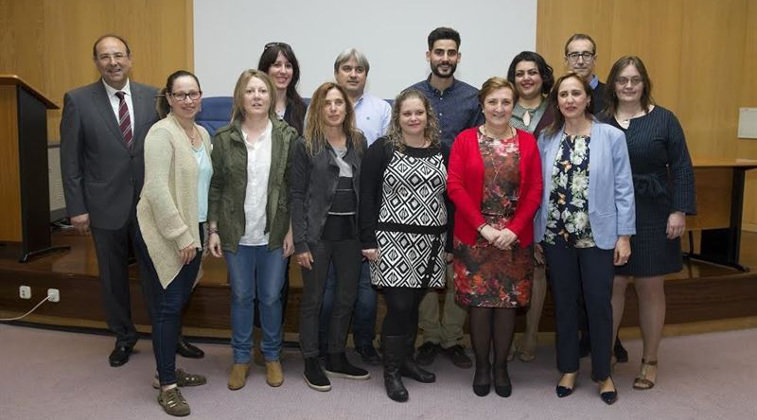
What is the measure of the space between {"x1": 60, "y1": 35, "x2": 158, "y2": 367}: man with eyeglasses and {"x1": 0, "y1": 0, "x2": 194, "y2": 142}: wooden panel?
7.97ft

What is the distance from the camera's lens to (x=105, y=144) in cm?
308

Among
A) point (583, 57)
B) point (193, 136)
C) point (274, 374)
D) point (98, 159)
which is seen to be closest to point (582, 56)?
point (583, 57)

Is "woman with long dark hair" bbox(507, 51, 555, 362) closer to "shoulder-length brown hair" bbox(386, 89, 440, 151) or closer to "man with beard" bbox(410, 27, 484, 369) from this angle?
"man with beard" bbox(410, 27, 484, 369)

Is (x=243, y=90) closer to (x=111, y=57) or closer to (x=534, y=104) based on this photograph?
(x=111, y=57)

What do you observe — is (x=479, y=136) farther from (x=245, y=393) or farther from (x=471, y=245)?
(x=245, y=393)

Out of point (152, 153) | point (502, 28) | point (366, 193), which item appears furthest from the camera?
point (502, 28)

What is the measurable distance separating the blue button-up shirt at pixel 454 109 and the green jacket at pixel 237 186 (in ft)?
2.60

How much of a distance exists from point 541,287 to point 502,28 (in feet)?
9.02

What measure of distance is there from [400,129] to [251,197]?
66 centimetres

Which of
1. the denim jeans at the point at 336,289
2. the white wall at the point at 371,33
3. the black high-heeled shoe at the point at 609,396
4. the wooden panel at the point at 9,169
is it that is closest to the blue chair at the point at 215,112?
the white wall at the point at 371,33

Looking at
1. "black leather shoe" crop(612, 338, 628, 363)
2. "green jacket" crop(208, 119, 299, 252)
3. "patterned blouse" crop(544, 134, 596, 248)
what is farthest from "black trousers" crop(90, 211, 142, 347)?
"black leather shoe" crop(612, 338, 628, 363)

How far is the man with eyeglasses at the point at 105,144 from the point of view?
3072mm

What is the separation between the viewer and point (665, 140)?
9.34 ft

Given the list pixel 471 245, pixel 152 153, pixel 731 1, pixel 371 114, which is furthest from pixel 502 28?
pixel 152 153
